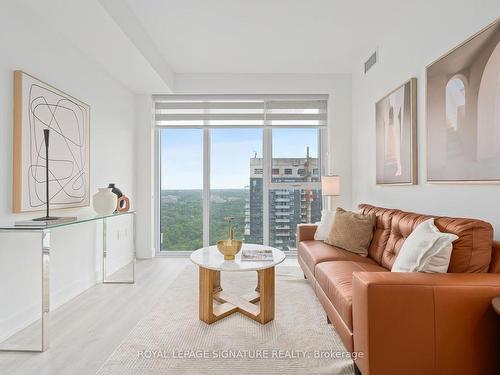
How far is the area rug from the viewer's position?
1706 mm

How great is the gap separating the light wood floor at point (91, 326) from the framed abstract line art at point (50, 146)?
3.01 feet

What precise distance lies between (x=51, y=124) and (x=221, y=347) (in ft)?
7.49

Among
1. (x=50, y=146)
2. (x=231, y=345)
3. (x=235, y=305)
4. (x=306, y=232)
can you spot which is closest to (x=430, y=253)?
(x=231, y=345)

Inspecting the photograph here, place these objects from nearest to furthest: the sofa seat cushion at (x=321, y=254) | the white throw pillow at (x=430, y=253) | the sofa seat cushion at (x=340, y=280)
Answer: the white throw pillow at (x=430, y=253), the sofa seat cushion at (x=340, y=280), the sofa seat cushion at (x=321, y=254)

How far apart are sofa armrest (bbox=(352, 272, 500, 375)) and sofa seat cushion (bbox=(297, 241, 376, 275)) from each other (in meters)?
1.15

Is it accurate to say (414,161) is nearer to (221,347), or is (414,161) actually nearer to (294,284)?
(294,284)

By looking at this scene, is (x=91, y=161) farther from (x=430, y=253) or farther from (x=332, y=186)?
(x=430, y=253)

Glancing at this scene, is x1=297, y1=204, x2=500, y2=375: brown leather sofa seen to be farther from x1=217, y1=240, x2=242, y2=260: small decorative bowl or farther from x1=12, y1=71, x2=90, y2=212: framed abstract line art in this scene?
x1=12, y1=71, x2=90, y2=212: framed abstract line art

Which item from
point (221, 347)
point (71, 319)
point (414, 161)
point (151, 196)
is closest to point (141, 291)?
point (71, 319)

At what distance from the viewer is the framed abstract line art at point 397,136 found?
2588 mm

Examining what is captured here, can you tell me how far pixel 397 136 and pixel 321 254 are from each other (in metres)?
1.39

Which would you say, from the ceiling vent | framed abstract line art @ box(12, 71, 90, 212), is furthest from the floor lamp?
framed abstract line art @ box(12, 71, 90, 212)

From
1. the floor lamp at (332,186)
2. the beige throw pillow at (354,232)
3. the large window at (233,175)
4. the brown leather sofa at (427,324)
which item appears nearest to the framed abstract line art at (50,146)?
the large window at (233,175)

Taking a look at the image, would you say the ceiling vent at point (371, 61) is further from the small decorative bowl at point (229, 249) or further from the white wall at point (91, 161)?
the white wall at point (91, 161)
